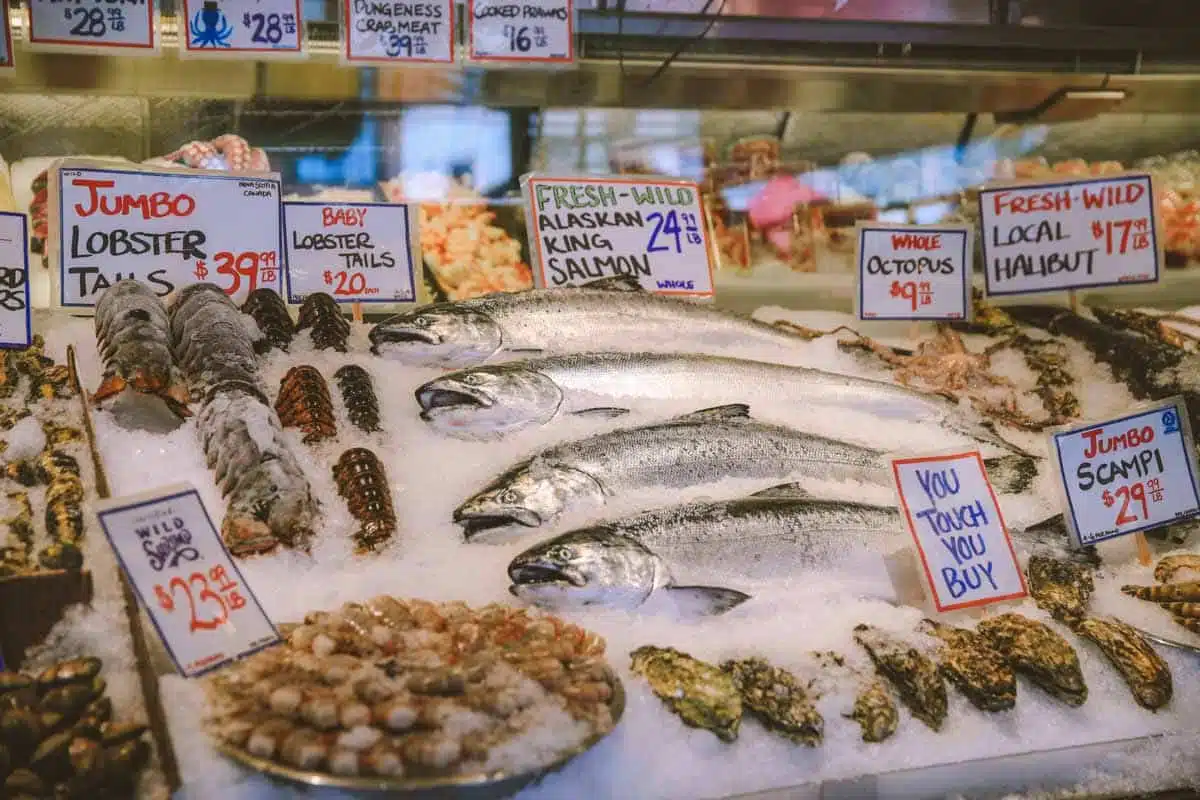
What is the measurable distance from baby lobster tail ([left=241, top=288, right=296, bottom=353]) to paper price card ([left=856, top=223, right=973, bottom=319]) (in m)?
2.24

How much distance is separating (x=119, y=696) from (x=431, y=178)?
374cm

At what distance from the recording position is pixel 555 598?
255cm

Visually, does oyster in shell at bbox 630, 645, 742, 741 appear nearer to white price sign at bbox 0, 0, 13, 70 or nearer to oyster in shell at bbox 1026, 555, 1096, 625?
oyster in shell at bbox 1026, 555, 1096, 625

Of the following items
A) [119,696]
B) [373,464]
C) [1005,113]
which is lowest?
[119,696]

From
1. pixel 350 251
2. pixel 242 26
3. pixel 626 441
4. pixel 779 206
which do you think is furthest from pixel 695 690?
pixel 779 206

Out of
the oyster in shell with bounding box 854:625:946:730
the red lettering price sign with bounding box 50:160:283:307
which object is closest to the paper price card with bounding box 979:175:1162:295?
the oyster in shell with bounding box 854:625:946:730

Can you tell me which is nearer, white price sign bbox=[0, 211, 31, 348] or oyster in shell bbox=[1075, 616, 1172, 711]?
oyster in shell bbox=[1075, 616, 1172, 711]

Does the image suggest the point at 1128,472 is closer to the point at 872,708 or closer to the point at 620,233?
the point at 872,708

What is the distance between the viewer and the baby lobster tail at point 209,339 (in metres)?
3.11

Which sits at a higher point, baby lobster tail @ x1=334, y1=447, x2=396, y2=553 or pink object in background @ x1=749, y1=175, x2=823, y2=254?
pink object in background @ x1=749, y1=175, x2=823, y2=254

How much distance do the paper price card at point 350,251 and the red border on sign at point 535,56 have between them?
42.8 inches

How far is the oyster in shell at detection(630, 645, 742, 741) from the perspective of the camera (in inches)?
88.7

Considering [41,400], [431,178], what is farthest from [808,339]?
[41,400]

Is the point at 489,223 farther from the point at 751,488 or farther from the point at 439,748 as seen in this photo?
the point at 439,748
